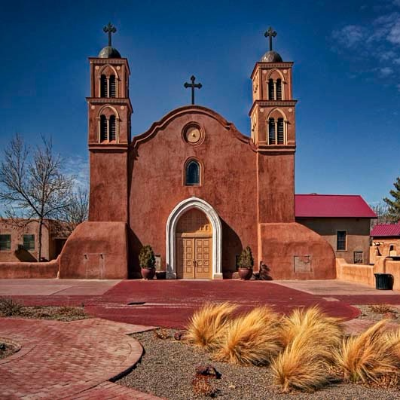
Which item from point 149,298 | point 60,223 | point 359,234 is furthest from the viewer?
point 60,223

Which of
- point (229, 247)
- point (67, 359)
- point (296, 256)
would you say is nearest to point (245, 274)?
point (229, 247)

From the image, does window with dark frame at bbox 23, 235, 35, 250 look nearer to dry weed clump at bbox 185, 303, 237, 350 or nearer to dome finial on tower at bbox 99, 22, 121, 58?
dome finial on tower at bbox 99, 22, 121, 58

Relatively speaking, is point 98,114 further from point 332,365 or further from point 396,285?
point 332,365

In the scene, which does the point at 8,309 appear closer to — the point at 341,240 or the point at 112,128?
the point at 112,128

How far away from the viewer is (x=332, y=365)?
6.70m

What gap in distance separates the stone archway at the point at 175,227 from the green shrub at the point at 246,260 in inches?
45.4

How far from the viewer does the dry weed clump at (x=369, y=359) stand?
6254mm

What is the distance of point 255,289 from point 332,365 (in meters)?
12.1

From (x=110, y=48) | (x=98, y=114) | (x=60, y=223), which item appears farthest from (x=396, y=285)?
(x=60, y=223)

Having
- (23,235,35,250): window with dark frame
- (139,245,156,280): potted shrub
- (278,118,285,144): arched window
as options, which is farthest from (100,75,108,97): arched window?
(23,235,35,250): window with dark frame

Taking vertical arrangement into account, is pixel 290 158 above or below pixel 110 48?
below

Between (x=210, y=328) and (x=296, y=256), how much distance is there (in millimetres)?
16469

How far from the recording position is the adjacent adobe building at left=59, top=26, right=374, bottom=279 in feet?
77.5

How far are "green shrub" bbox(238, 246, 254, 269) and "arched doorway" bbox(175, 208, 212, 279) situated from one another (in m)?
1.78
